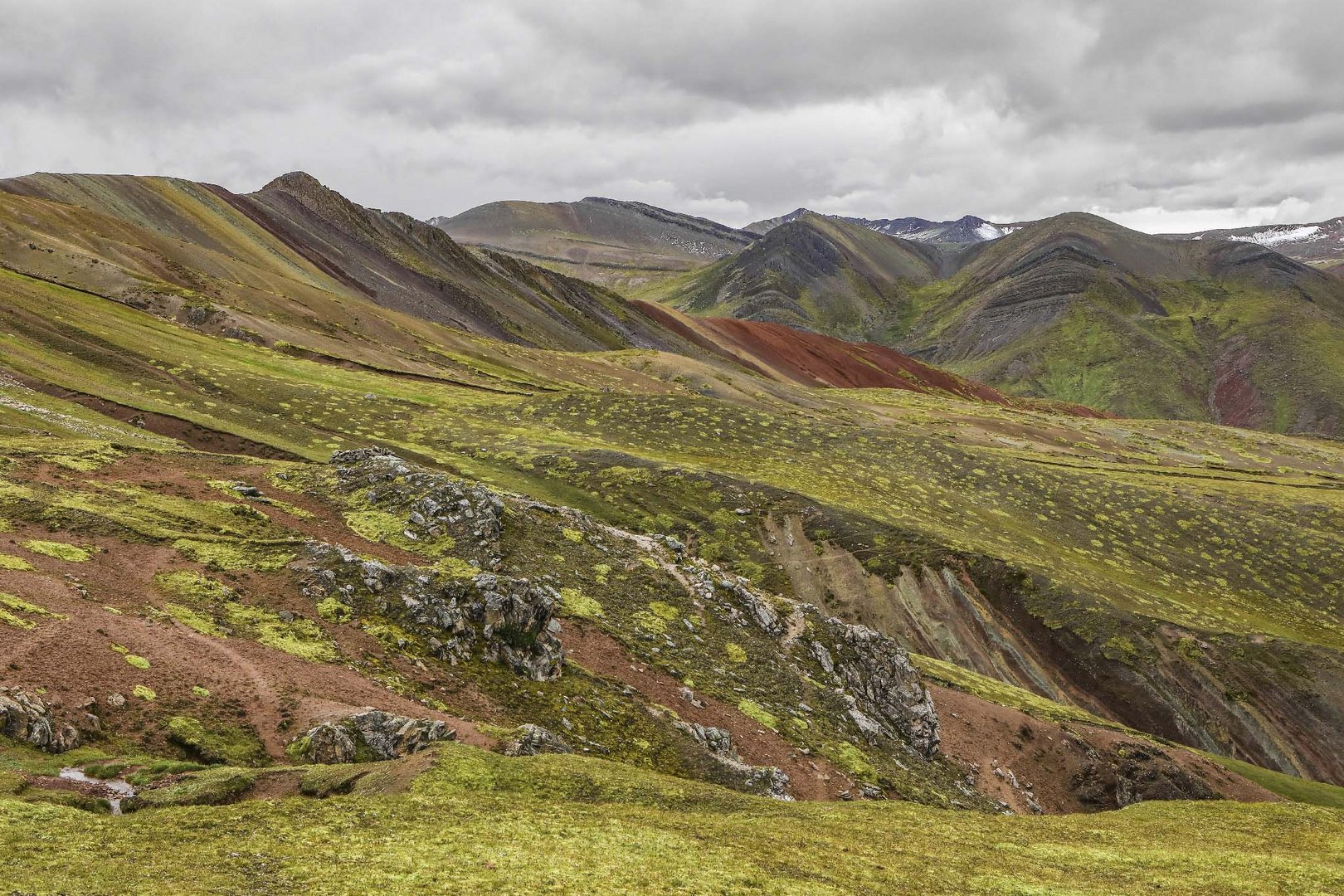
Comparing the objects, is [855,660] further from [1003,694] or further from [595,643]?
[595,643]

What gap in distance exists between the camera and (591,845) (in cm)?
2000

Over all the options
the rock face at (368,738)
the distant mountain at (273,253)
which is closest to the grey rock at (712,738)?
the rock face at (368,738)

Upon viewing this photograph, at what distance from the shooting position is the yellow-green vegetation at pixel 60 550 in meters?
29.3

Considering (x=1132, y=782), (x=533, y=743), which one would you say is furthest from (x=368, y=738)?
(x=1132, y=782)

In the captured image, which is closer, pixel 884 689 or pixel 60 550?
pixel 60 550

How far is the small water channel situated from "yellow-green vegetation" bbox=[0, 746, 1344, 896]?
54 cm

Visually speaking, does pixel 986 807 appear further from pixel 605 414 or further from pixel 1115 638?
pixel 605 414

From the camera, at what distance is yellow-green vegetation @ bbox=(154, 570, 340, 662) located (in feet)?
92.9

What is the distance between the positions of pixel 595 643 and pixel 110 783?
69.6 ft

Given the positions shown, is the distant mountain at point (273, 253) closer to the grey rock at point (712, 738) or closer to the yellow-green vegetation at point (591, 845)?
the grey rock at point (712, 738)

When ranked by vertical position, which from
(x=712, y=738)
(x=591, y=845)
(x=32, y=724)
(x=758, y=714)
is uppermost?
(x=32, y=724)

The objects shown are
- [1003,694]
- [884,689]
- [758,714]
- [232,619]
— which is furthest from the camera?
[1003,694]

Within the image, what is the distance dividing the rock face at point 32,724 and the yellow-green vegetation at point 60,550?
32.4 feet

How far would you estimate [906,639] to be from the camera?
60.9m
